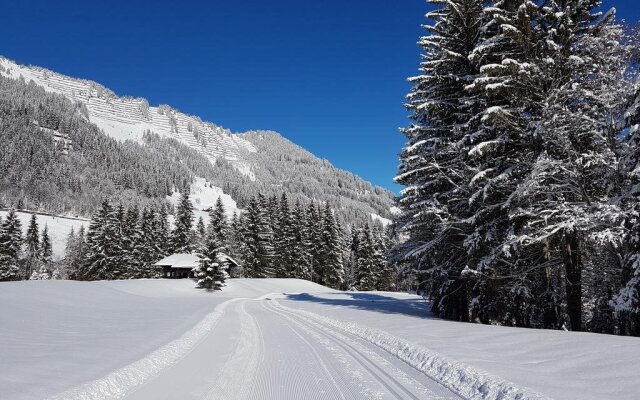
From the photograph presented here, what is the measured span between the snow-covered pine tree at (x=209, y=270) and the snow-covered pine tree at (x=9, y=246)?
→ 24.3 m

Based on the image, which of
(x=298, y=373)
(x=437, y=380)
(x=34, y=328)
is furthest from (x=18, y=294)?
(x=437, y=380)

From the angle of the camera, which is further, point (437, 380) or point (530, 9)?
point (530, 9)

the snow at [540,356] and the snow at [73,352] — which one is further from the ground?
the snow at [540,356]

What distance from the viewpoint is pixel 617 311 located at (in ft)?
36.3

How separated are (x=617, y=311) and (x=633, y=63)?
7.16 meters

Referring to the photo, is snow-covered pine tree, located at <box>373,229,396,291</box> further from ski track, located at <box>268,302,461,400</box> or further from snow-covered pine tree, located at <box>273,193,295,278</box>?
ski track, located at <box>268,302,461,400</box>

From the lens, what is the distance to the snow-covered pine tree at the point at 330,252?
60.3 m

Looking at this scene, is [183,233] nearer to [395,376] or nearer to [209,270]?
[209,270]

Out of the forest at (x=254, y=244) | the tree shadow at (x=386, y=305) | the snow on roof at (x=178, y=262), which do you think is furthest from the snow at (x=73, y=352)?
the forest at (x=254, y=244)

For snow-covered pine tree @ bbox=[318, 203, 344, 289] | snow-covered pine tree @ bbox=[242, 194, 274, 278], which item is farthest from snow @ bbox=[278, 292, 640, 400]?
snow-covered pine tree @ bbox=[242, 194, 274, 278]

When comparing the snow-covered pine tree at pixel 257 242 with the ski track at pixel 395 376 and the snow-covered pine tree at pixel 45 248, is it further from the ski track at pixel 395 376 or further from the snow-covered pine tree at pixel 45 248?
the ski track at pixel 395 376

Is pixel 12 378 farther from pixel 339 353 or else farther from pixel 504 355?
pixel 504 355

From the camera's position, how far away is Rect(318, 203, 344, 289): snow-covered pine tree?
60312 millimetres

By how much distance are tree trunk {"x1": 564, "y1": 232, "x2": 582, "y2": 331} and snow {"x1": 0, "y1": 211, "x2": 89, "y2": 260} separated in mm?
125330
